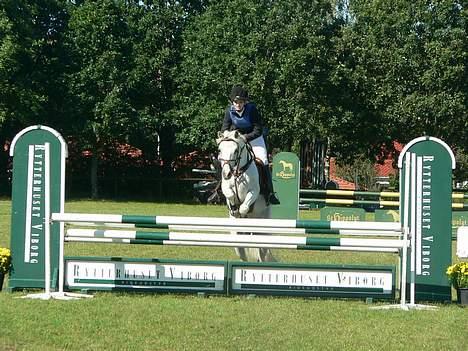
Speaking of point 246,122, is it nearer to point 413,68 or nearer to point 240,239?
point 240,239

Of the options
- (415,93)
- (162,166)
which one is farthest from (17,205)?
(162,166)

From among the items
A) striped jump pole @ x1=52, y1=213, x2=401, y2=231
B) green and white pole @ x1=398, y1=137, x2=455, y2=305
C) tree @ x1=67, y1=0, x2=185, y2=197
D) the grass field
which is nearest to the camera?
the grass field

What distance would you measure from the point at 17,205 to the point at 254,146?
344cm

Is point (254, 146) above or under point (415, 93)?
under

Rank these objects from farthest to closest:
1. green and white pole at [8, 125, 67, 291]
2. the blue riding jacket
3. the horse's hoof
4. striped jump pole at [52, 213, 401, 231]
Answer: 1. the blue riding jacket
2. the horse's hoof
3. green and white pole at [8, 125, 67, 291]
4. striped jump pole at [52, 213, 401, 231]

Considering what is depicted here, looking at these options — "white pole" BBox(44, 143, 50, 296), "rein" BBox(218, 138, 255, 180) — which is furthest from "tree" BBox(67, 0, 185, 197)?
"white pole" BBox(44, 143, 50, 296)

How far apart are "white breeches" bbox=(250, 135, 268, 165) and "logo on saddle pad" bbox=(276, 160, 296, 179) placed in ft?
28.7

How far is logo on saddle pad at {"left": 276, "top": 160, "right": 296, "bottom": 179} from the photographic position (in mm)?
19016

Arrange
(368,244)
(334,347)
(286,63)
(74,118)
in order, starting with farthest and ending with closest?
(74,118) < (286,63) < (368,244) < (334,347)

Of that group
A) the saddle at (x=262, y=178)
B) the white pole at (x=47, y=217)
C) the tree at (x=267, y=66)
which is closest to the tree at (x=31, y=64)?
the tree at (x=267, y=66)

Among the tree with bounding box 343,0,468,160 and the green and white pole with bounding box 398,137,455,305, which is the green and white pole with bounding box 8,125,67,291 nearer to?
the green and white pole with bounding box 398,137,455,305

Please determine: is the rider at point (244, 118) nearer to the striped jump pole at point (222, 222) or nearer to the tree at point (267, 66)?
the striped jump pole at point (222, 222)

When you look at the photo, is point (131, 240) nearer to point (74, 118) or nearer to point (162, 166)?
point (74, 118)

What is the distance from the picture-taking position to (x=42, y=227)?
8023 millimetres
